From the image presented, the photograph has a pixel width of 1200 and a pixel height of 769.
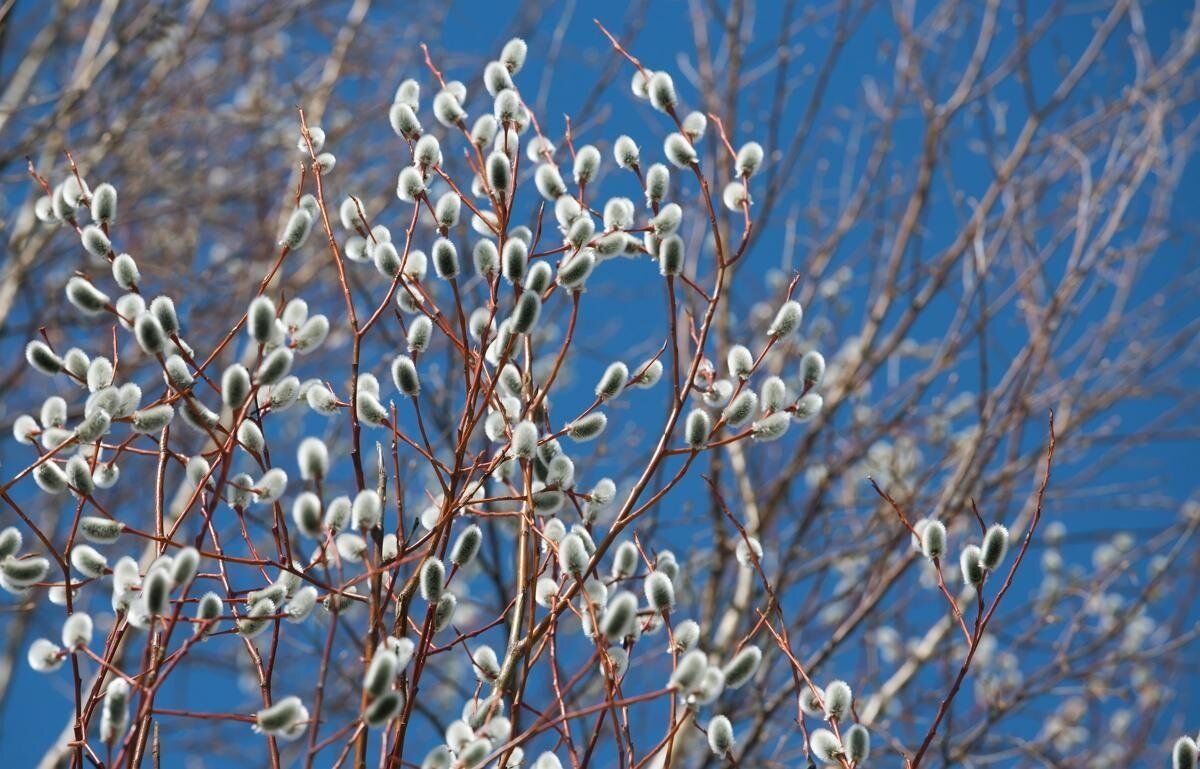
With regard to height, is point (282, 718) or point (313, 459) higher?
point (313, 459)

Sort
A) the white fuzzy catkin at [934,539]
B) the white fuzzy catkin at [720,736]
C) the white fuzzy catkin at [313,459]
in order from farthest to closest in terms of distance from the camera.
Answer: the white fuzzy catkin at [934,539], the white fuzzy catkin at [720,736], the white fuzzy catkin at [313,459]

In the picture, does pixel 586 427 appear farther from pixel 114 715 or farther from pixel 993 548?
pixel 114 715

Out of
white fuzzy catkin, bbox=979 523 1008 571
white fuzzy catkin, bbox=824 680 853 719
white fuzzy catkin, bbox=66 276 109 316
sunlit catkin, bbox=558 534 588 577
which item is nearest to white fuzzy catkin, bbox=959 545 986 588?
white fuzzy catkin, bbox=979 523 1008 571

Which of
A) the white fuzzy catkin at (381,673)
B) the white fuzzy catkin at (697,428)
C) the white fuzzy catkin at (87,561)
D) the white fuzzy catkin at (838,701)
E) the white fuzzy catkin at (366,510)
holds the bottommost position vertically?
the white fuzzy catkin at (381,673)

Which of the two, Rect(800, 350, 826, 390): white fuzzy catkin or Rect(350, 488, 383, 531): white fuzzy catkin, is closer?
Rect(350, 488, 383, 531): white fuzzy catkin

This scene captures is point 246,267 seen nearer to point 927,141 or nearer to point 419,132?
point 927,141

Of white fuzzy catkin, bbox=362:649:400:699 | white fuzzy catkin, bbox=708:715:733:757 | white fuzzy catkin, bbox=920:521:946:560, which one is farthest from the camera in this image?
white fuzzy catkin, bbox=920:521:946:560

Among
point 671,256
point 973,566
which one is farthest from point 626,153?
point 973,566

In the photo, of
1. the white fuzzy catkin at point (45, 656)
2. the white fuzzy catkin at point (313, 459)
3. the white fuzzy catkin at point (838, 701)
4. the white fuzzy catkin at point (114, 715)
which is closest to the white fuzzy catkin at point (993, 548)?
the white fuzzy catkin at point (838, 701)

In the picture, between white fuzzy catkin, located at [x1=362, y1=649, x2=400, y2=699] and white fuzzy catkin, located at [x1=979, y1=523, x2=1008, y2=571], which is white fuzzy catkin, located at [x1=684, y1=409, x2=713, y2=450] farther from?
white fuzzy catkin, located at [x1=362, y1=649, x2=400, y2=699]

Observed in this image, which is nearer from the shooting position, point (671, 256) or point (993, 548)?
point (993, 548)

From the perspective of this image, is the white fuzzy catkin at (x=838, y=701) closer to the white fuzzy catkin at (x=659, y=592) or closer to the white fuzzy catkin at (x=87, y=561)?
the white fuzzy catkin at (x=659, y=592)

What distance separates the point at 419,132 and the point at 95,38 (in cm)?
273

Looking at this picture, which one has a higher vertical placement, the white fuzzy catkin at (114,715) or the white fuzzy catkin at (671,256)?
the white fuzzy catkin at (671,256)
